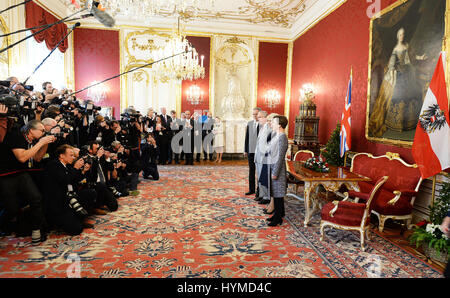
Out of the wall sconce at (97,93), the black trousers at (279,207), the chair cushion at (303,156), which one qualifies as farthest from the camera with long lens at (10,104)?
the wall sconce at (97,93)

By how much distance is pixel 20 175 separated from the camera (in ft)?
10.1

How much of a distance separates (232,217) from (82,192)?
91.4 inches

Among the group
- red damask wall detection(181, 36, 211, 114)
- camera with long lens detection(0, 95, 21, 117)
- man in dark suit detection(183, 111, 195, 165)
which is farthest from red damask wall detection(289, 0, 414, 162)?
camera with long lens detection(0, 95, 21, 117)

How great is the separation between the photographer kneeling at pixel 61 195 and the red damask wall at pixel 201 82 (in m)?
6.80

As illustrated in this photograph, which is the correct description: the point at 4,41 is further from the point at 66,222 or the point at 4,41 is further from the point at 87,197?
the point at 66,222

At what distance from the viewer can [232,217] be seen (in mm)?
4176

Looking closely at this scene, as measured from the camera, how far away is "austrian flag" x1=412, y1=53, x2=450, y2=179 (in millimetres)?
3219

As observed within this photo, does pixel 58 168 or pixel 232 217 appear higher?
pixel 58 168

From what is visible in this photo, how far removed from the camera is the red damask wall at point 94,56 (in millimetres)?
9383

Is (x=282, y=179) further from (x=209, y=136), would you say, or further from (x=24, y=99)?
(x=209, y=136)

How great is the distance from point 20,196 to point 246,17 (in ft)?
28.8

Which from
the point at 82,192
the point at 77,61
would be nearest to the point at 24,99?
the point at 82,192

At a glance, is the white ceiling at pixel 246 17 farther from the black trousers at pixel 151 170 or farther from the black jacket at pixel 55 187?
the black jacket at pixel 55 187

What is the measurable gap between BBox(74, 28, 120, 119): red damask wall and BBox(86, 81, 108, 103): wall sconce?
0.40 feet
